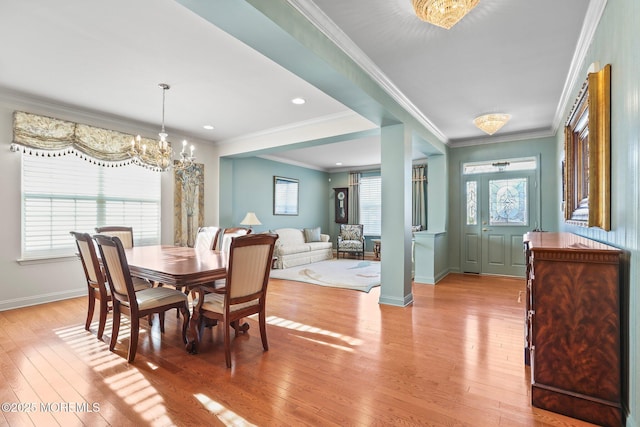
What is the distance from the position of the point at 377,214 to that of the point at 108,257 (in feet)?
24.4

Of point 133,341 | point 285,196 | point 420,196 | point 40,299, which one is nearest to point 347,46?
point 133,341

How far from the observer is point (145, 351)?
265cm

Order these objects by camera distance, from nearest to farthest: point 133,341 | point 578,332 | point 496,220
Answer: point 578,332
point 133,341
point 496,220

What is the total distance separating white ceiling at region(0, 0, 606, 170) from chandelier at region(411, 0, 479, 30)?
0.24m

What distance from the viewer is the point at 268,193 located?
25.8ft

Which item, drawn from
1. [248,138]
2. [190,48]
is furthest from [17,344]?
[248,138]

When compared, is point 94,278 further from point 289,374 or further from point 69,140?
point 69,140

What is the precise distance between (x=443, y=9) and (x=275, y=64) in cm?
163

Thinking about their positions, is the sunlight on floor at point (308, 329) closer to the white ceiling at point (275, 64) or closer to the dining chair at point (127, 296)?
the dining chair at point (127, 296)

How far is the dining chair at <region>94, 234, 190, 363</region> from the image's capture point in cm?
245

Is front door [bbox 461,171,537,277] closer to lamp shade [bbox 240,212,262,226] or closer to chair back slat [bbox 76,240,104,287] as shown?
lamp shade [bbox 240,212,262,226]

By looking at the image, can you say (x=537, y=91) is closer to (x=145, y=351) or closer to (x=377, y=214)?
(x=145, y=351)

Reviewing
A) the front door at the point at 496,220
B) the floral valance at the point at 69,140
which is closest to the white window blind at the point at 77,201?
the floral valance at the point at 69,140

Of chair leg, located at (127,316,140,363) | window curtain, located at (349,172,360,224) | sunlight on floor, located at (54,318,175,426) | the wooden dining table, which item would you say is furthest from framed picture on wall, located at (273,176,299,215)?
chair leg, located at (127,316,140,363)
